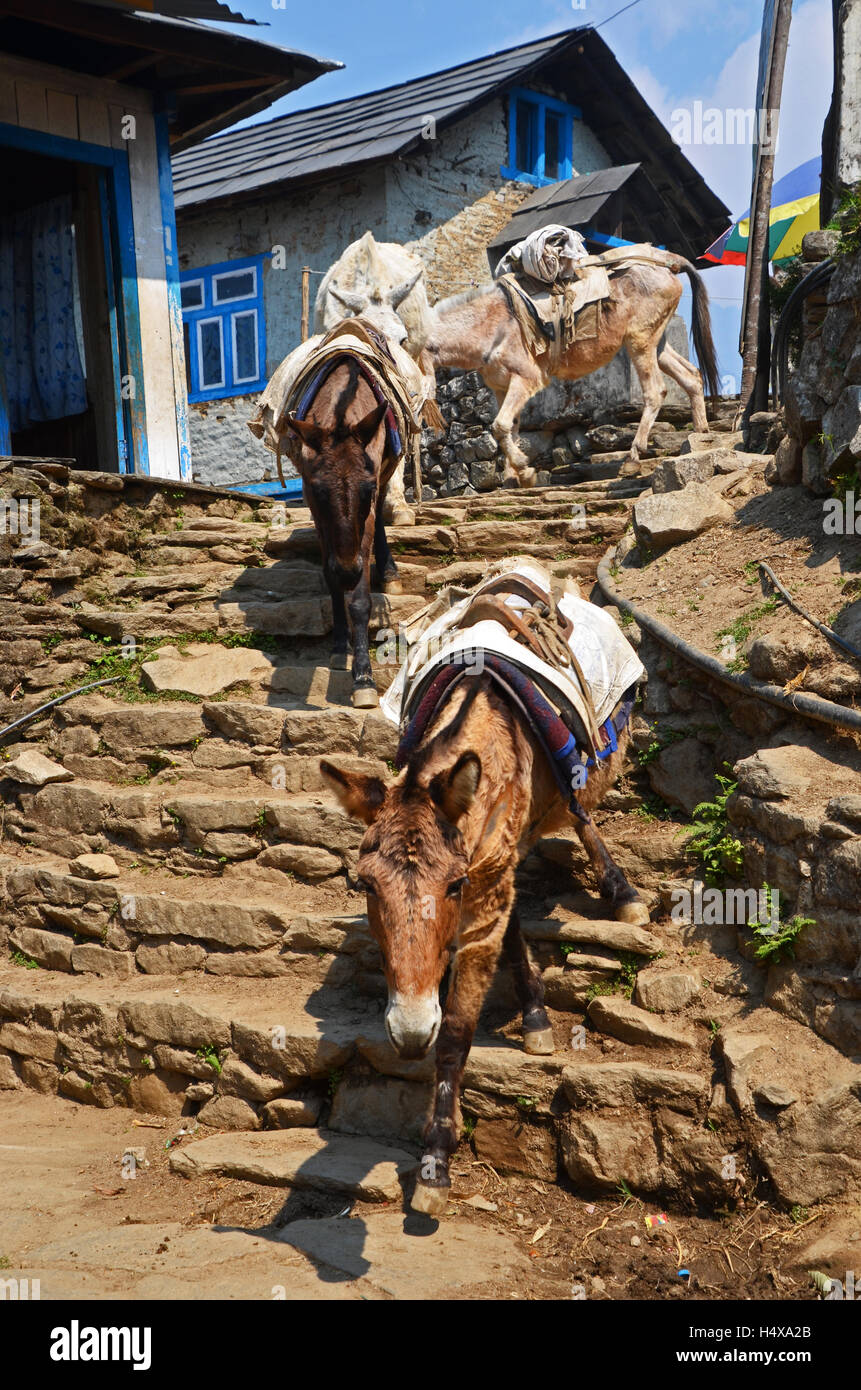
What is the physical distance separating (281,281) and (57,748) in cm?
1073

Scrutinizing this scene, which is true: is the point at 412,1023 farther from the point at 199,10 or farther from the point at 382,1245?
the point at 199,10

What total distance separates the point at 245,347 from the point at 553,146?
572cm

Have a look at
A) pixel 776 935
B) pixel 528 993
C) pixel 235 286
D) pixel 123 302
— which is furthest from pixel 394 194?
pixel 776 935

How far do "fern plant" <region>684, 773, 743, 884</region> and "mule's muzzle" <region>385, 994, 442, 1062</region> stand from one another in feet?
6.57

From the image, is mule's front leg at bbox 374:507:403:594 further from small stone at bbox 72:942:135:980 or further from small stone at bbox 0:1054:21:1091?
small stone at bbox 0:1054:21:1091

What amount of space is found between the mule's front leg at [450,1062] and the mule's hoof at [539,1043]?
579 millimetres

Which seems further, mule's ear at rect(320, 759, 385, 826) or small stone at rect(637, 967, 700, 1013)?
small stone at rect(637, 967, 700, 1013)

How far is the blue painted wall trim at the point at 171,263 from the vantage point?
32.3ft

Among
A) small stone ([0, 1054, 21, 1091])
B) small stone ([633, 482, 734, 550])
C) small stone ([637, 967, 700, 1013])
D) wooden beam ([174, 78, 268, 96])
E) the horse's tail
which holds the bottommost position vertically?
small stone ([0, 1054, 21, 1091])

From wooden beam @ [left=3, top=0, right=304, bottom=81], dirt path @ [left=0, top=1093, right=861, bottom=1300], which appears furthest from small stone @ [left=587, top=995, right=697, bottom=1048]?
wooden beam @ [left=3, top=0, right=304, bottom=81]

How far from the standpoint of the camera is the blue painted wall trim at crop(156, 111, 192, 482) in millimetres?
9859

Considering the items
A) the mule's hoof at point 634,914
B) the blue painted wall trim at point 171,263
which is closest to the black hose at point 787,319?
the mule's hoof at point 634,914

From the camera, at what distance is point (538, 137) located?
682 inches
